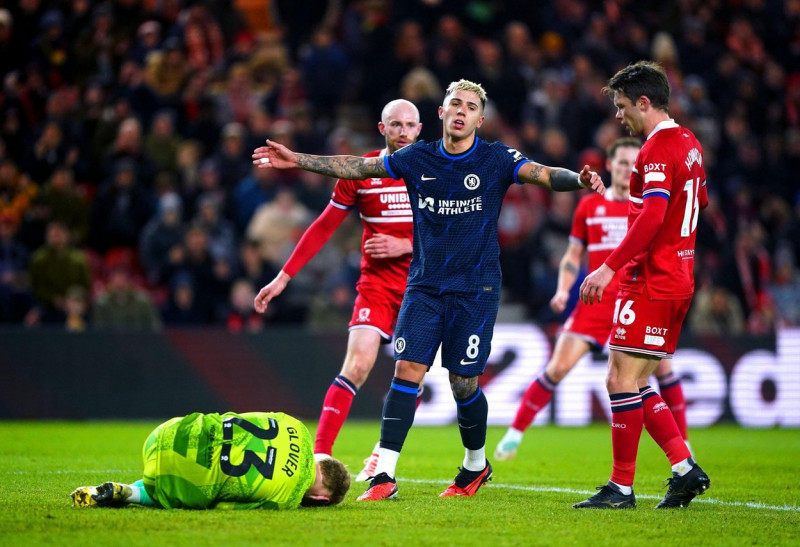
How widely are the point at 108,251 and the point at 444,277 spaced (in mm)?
9785

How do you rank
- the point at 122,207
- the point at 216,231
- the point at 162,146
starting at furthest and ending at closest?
the point at 162,146
the point at 216,231
the point at 122,207

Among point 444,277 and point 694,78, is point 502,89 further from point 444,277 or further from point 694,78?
point 444,277

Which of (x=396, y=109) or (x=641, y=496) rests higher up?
(x=396, y=109)

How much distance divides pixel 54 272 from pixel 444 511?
30.5ft

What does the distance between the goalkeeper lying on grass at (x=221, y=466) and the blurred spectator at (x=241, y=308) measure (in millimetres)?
8596

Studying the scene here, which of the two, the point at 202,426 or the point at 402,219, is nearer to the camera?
the point at 202,426

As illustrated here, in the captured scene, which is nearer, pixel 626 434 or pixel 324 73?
pixel 626 434

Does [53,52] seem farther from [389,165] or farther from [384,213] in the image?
[389,165]

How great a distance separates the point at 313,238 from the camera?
26.6ft

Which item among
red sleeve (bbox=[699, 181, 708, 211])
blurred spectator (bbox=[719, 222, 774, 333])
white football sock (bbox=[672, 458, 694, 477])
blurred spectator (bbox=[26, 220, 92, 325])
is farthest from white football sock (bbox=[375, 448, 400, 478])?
blurred spectator (bbox=[719, 222, 774, 333])

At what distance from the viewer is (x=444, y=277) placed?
688cm

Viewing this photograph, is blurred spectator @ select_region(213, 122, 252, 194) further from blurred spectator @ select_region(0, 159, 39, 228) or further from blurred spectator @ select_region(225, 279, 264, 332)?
blurred spectator @ select_region(0, 159, 39, 228)

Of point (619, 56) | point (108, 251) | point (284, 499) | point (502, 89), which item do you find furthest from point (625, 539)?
point (619, 56)

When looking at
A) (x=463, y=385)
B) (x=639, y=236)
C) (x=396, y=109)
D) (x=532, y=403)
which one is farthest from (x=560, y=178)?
(x=532, y=403)
